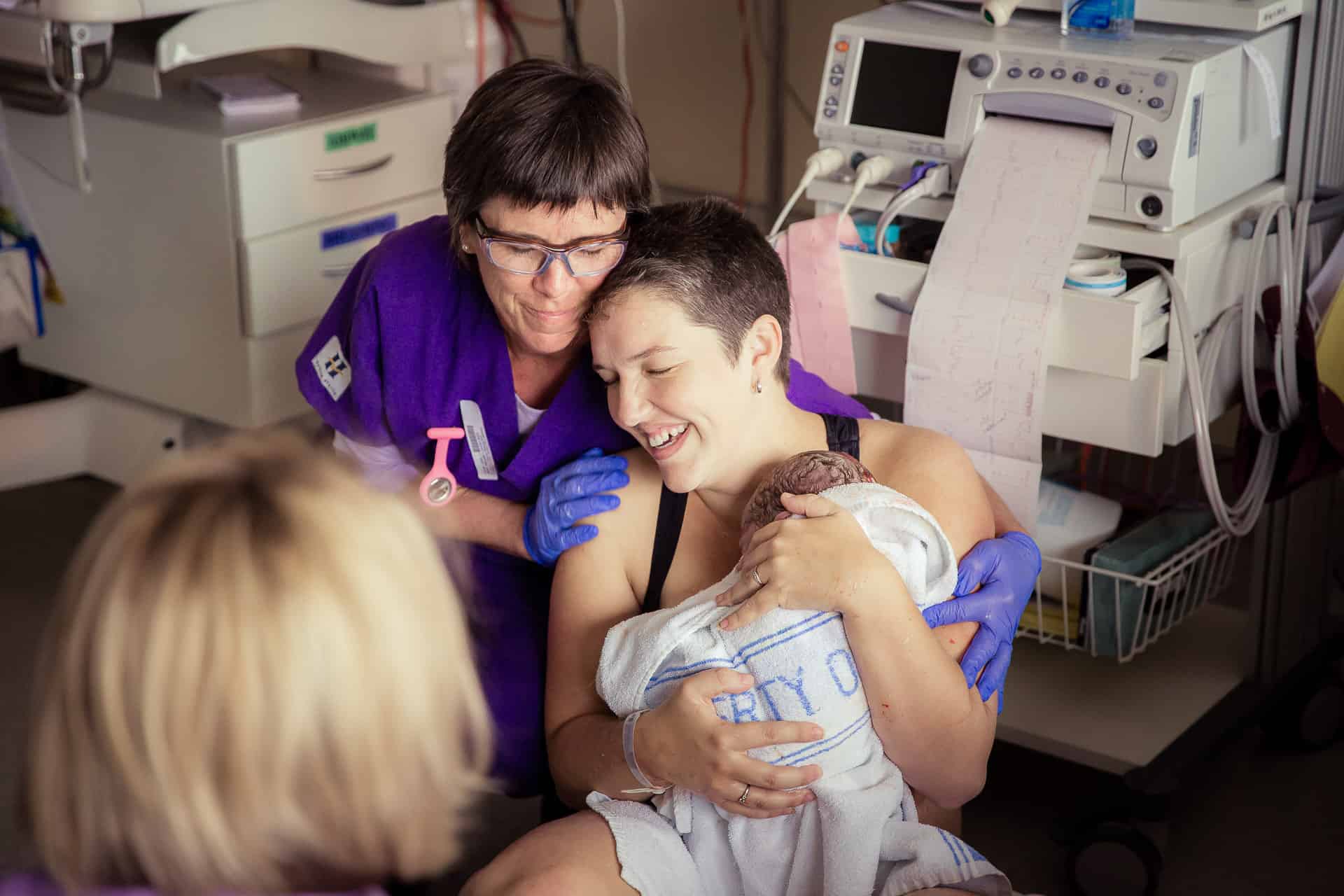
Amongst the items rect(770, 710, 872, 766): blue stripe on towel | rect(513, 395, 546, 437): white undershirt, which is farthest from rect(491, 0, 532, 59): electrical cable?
rect(770, 710, 872, 766): blue stripe on towel

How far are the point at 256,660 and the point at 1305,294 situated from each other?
5.13 feet

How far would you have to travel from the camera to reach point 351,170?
270cm

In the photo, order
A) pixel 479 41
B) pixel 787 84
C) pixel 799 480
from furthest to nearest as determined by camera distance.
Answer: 1. pixel 787 84
2. pixel 479 41
3. pixel 799 480

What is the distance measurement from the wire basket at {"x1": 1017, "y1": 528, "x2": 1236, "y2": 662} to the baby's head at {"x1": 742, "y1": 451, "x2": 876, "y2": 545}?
60cm

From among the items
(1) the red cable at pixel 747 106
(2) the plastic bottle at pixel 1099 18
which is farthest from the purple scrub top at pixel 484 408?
(1) the red cable at pixel 747 106

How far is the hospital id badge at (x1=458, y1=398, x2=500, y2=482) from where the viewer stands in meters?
1.73

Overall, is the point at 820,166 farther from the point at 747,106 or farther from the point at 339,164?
the point at 747,106

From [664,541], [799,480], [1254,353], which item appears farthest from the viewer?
[1254,353]

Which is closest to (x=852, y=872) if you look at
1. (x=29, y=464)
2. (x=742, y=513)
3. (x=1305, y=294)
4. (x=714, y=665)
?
(x=714, y=665)

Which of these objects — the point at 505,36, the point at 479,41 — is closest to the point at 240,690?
the point at 479,41

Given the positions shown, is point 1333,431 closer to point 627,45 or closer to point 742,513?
point 742,513

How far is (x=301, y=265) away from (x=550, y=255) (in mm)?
1274

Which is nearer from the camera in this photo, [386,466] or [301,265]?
[386,466]

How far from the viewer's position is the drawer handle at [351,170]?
2.64 meters
